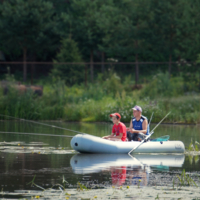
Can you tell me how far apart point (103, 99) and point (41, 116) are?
11.0 feet

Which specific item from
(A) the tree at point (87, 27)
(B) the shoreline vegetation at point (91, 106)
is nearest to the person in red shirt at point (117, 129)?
(B) the shoreline vegetation at point (91, 106)

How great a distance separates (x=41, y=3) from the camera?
1871 inches

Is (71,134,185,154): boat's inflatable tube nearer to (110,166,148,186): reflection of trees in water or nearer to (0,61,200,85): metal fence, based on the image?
(110,166,148,186): reflection of trees in water

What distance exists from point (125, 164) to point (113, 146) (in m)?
1.96

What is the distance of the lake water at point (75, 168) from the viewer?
30.6ft

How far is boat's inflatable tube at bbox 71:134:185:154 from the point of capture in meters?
13.8

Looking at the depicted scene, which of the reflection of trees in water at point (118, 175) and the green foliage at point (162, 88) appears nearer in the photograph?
the reflection of trees in water at point (118, 175)

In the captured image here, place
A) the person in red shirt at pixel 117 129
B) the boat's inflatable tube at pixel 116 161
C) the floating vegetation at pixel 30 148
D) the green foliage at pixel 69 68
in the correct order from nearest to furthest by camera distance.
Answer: the boat's inflatable tube at pixel 116 161, the floating vegetation at pixel 30 148, the person in red shirt at pixel 117 129, the green foliage at pixel 69 68

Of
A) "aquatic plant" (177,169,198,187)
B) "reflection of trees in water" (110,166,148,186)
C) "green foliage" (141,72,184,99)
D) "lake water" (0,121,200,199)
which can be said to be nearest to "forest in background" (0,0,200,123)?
"green foliage" (141,72,184,99)

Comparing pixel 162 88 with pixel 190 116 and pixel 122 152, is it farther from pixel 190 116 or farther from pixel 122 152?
pixel 122 152

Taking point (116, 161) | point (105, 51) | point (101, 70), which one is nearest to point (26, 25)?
point (105, 51)

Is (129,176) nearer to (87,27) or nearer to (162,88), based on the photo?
(162,88)

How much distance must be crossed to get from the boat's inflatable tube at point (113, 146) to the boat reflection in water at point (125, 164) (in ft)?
0.79

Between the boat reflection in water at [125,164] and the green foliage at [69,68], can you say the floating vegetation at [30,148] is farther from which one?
the green foliage at [69,68]
